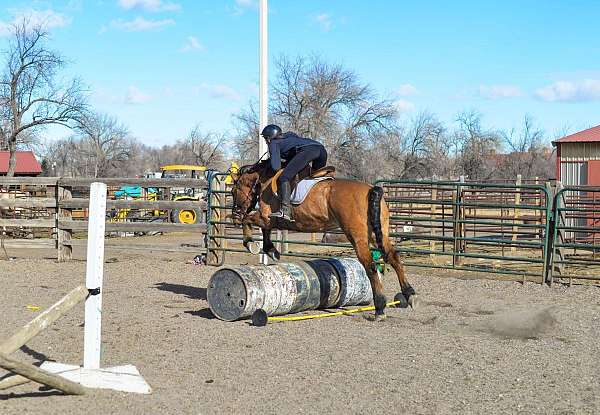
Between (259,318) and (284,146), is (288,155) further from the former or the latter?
(259,318)

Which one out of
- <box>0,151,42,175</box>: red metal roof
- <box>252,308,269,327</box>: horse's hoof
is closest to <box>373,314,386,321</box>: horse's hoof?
<box>252,308,269,327</box>: horse's hoof

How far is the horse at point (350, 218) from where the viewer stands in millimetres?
8422

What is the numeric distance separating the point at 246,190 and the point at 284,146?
1.04 m

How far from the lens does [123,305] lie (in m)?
9.62

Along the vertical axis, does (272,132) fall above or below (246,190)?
above

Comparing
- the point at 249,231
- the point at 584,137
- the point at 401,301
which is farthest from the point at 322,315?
the point at 584,137

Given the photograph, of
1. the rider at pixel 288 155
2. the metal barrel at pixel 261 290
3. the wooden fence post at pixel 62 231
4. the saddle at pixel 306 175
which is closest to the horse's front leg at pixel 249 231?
the rider at pixel 288 155

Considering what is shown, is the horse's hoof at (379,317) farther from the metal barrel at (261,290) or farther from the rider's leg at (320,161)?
the rider's leg at (320,161)

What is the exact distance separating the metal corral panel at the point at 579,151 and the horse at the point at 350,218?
18938 mm

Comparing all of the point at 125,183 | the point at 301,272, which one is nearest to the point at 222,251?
the point at 125,183

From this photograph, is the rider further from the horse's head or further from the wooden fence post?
the wooden fence post

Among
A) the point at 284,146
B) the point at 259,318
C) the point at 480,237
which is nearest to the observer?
the point at 259,318

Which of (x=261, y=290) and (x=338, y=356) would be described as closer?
(x=338, y=356)

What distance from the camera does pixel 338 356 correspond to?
672cm
